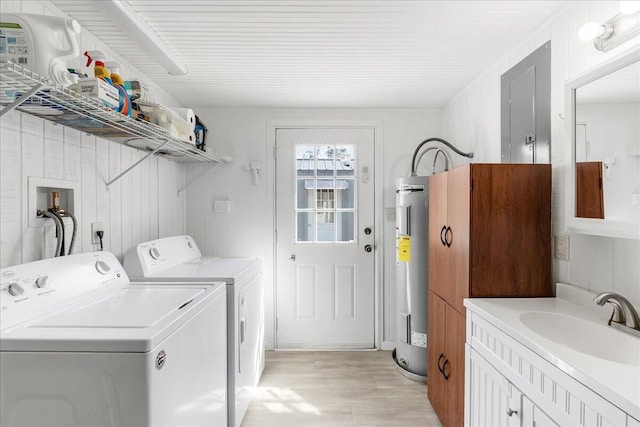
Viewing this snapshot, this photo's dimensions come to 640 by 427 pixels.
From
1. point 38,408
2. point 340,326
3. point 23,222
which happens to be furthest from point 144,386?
point 340,326

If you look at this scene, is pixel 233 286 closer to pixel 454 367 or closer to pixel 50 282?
pixel 50 282

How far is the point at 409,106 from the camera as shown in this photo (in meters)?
3.10

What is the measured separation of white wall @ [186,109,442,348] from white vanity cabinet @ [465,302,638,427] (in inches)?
62.7

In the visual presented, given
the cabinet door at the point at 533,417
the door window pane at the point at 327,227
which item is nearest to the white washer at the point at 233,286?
the door window pane at the point at 327,227

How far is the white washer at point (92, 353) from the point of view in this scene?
1.03m

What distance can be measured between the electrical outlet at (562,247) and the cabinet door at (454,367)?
0.54 metres

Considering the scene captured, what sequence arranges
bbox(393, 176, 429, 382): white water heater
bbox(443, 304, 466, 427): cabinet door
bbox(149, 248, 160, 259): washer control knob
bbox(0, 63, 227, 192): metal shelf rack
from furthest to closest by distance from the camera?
bbox(393, 176, 429, 382): white water heater, bbox(149, 248, 160, 259): washer control knob, bbox(443, 304, 466, 427): cabinet door, bbox(0, 63, 227, 192): metal shelf rack

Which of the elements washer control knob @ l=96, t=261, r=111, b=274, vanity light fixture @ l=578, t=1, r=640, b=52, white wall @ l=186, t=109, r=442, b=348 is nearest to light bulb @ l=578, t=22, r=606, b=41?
vanity light fixture @ l=578, t=1, r=640, b=52

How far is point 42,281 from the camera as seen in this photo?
133 cm

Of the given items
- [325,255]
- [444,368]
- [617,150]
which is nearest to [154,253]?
[325,255]

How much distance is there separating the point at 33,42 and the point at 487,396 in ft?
6.81

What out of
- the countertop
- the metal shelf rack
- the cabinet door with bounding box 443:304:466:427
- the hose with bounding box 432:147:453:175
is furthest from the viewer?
→ the hose with bounding box 432:147:453:175

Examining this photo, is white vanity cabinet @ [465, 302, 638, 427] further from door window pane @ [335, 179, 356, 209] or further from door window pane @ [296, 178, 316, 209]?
door window pane @ [296, 178, 316, 209]

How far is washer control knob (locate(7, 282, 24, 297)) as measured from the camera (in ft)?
3.95
